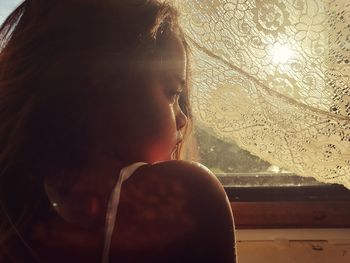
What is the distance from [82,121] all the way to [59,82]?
0.07 metres

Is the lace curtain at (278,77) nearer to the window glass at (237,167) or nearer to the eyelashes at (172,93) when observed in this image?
the eyelashes at (172,93)

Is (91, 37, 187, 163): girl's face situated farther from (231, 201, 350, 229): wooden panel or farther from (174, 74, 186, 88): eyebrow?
(231, 201, 350, 229): wooden panel

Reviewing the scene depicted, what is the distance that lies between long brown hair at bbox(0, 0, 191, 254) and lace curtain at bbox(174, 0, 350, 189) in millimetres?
138

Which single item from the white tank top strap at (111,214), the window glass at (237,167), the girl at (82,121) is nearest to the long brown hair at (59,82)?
the girl at (82,121)

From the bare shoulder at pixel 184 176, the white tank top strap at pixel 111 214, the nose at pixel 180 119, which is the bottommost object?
the white tank top strap at pixel 111 214

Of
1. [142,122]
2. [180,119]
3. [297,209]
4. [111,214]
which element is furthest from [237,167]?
[111,214]

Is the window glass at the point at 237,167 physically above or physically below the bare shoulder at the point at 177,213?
below

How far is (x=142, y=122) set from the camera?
0.62 metres

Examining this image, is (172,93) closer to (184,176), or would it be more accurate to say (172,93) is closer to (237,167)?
(184,176)

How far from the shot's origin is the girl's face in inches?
24.3

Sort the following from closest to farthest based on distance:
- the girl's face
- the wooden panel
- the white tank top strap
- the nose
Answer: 1. the white tank top strap
2. the girl's face
3. the nose
4. the wooden panel

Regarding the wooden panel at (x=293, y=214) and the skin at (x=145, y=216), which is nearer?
the skin at (x=145, y=216)

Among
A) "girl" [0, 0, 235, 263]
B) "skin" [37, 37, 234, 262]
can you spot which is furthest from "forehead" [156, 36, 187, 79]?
"skin" [37, 37, 234, 262]

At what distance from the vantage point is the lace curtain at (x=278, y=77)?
647 mm
